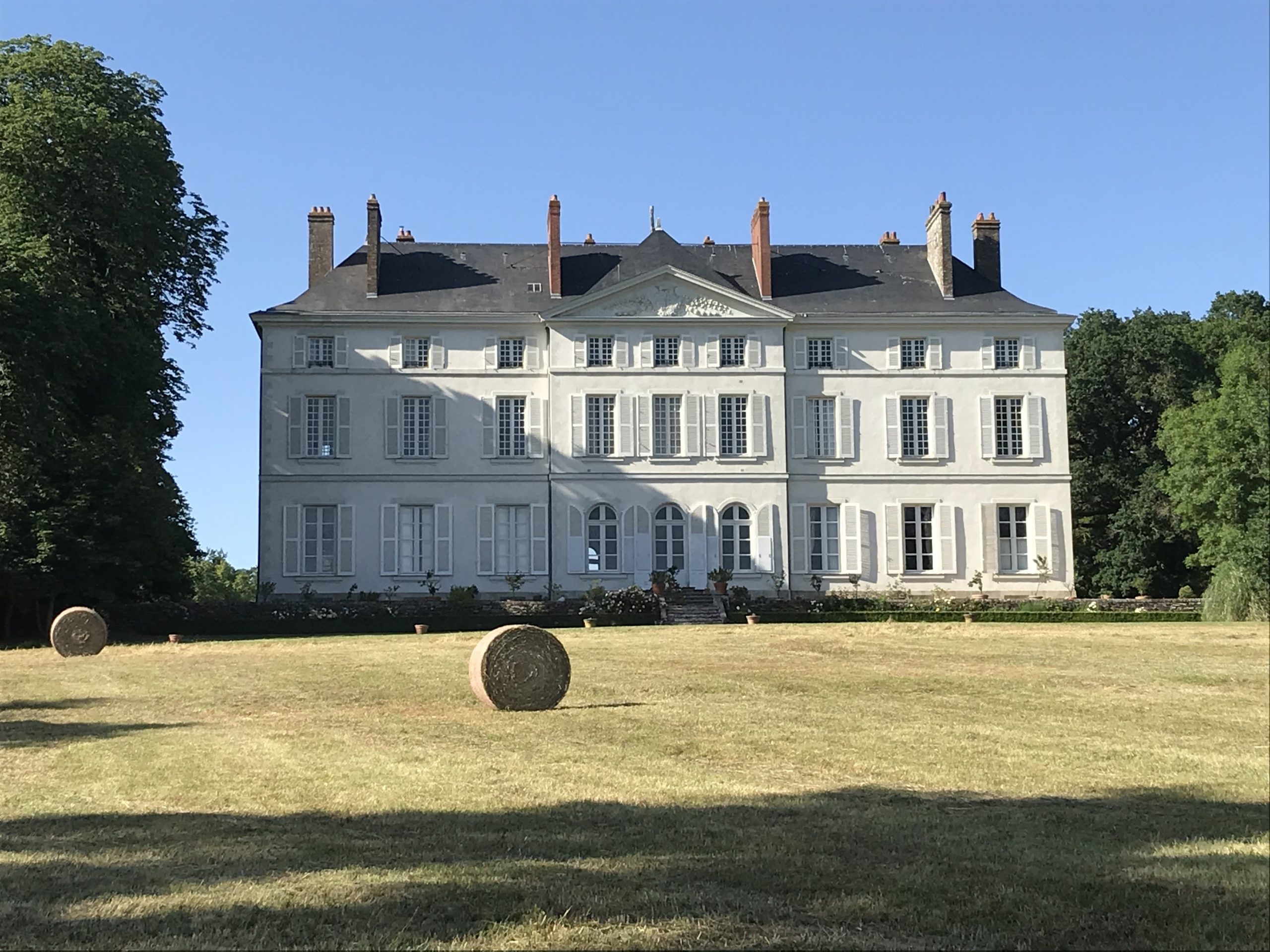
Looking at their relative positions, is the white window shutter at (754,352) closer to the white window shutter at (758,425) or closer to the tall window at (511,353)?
the white window shutter at (758,425)

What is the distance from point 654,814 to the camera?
7.36 metres

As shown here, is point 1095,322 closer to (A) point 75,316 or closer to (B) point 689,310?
(B) point 689,310

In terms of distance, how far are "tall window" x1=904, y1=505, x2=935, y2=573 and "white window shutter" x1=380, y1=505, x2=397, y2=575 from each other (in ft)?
42.0

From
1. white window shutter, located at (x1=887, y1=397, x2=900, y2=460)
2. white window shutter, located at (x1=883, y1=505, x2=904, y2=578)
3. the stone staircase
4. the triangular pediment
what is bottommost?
the stone staircase

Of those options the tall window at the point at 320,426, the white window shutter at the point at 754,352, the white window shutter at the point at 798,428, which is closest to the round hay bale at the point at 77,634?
the tall window at the point at 320,426

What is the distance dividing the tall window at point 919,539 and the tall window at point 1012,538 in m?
1.68

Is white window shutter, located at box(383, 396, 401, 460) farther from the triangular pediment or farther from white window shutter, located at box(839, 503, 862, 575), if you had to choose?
white window shutter, located at box(839, 503, 862, 575)

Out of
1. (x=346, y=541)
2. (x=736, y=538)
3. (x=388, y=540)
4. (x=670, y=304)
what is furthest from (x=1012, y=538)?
(x=346, y=541)

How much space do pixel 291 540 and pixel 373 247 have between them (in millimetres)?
7703

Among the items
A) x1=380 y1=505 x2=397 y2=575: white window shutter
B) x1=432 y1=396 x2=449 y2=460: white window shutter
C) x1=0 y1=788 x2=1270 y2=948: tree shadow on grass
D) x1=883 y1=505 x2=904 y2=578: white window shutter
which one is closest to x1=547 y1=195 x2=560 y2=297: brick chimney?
x1=432 y1=396 x2=449 y2=460: white window shutter

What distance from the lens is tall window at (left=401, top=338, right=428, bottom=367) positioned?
3422 centimetres

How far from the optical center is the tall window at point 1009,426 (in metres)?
34.7

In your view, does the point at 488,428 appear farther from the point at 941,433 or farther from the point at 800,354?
the point at 941,433

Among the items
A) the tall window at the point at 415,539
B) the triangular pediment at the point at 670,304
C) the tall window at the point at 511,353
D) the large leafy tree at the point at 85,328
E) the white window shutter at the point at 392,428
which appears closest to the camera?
the large leafy tree at the point at 85,328
